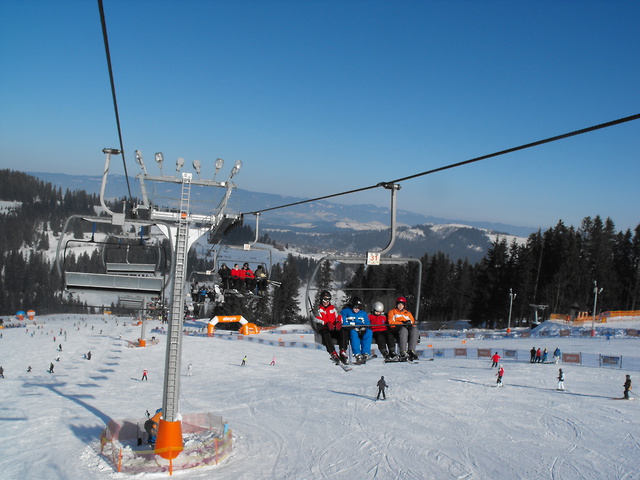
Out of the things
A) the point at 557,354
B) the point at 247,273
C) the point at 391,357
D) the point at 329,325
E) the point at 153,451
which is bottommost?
the point at 153,451

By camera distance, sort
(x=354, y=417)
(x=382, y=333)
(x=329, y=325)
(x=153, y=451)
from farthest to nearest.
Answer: (x=354, y=417)
(x=153, y=451)
(x=382, y=333)
(x=329, y=325)

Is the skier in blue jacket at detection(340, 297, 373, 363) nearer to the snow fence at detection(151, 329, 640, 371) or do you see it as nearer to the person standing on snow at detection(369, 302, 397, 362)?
the person standing on snow at detection(369, 302, 397, 362)

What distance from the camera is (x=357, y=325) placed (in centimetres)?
1009

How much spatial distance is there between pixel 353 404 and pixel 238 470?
7.84 meters

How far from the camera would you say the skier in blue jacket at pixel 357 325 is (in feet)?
33.3

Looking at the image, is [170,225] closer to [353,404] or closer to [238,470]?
[238,470]

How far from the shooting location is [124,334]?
5300 centimetres

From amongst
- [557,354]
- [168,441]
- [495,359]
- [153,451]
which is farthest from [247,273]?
[557,354]

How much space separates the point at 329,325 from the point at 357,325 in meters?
0.57

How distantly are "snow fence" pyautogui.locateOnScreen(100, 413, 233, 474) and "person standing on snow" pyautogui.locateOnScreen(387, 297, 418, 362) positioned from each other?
29.3 ft


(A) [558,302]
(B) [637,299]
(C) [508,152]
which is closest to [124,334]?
(A) [558,302]

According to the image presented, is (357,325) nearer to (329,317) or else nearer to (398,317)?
(329,317)

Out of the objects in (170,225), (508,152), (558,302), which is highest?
(508,152)

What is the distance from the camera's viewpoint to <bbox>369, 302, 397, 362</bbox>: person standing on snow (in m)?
10.3
